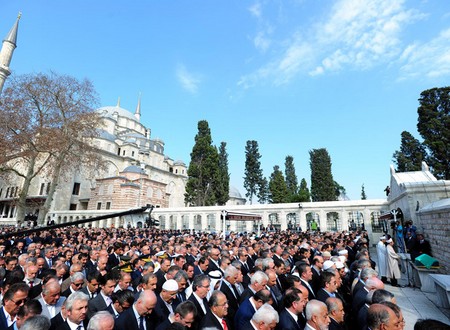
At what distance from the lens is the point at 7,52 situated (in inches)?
1098

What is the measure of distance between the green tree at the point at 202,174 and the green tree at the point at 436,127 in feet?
77.3

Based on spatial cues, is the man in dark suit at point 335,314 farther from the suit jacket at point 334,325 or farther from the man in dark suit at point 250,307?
the man in dark suit at point 250,307

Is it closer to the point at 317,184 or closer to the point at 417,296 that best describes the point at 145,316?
the point at 417,296

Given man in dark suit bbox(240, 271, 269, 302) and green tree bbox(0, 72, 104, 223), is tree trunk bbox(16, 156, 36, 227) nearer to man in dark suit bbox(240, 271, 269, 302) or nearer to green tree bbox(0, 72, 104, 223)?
green tree bbox(0, 72, 104, 223)

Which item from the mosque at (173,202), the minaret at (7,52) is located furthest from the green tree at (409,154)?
the minaret at (7,52)

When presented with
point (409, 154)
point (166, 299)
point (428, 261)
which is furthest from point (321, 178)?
point (166, 299)

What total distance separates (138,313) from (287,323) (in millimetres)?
1805

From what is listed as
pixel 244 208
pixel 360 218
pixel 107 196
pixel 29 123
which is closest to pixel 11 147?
pixel 29 123

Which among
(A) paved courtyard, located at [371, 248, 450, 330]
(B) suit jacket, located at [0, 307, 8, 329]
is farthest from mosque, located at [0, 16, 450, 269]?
(B) suit jacket, located at [0, 307, 8, 329]

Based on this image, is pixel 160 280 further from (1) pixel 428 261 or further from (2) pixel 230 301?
(1) pixel 428 261

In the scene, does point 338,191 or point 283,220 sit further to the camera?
point 338,191

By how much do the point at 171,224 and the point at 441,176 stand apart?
29.1 metres

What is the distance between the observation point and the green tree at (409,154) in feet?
91.2

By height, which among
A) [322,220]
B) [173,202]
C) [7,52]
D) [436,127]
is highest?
[7,52]
